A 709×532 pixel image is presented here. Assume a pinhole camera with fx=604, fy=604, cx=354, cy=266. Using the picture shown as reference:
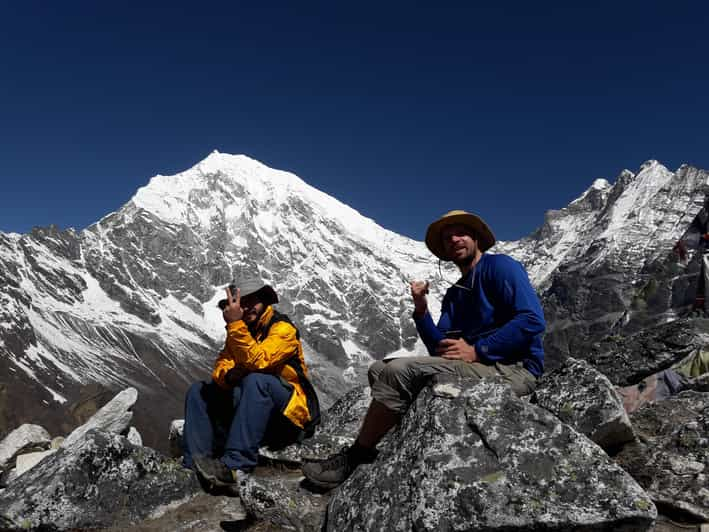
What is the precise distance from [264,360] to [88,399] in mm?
36770

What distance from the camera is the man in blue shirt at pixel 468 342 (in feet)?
21.1

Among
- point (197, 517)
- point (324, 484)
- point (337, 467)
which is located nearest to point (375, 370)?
point (337, 467)

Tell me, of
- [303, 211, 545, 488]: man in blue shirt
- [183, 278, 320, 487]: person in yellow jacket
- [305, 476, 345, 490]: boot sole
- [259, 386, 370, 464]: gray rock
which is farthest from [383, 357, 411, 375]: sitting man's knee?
[183, 278, 320, 487]: person in yellow jacket

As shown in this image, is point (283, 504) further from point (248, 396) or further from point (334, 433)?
point (334, 433)

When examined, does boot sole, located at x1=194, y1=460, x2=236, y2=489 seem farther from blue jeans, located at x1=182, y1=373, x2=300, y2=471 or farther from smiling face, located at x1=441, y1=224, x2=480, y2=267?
smiling face, located at x1=441, y1=224, x2=480, y2=267

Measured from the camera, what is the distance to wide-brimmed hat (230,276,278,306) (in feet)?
27.8

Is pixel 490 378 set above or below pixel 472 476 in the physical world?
above

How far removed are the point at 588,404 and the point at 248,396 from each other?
13.8 ft

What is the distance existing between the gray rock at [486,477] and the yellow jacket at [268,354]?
2.41 m

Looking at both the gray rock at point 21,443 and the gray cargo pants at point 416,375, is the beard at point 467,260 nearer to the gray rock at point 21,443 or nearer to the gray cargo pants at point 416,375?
the gray cargo pants at point 416,375

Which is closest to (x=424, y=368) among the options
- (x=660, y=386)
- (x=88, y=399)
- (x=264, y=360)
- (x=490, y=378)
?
(x=490, y=378)

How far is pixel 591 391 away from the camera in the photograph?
7016 millimetres

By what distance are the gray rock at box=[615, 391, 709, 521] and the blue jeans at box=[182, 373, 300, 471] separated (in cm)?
434

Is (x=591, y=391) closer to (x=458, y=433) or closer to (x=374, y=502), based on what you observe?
(x=458, y=433)
